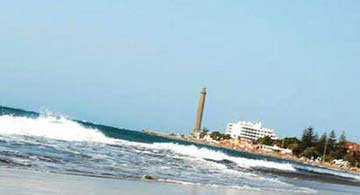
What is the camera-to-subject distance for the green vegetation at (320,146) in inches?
4609

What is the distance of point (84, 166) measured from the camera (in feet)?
45.9

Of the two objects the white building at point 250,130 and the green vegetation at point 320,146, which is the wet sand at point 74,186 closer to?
the green vegetation at point 320,146

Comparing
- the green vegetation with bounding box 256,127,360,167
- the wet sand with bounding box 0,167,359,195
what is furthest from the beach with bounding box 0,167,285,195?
the green vegetation with bounding box 256,127,360,167

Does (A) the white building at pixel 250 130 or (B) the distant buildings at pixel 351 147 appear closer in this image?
(B) the distant buildings at pixel 351 147

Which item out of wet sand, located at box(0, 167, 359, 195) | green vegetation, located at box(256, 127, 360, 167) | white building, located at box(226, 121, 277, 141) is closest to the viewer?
wet sand, located at box(0, 167, 359, 195)

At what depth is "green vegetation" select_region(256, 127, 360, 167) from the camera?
384ft

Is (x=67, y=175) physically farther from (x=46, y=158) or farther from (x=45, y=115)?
(x=45, y=115)

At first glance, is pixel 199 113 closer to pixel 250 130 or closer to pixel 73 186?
pixel 250 130

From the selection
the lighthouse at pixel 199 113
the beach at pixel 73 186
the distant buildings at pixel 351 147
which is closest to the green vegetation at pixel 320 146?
the distant buildings at pixel 351 147

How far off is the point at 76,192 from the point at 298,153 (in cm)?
11513

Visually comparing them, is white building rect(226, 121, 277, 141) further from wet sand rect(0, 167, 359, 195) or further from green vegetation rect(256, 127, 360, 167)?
wet sand rect(0, 167, 359, 195)

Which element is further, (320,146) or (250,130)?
(250,130)

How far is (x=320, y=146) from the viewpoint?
123 m

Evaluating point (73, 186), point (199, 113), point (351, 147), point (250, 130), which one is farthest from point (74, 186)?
point (250, 130)
